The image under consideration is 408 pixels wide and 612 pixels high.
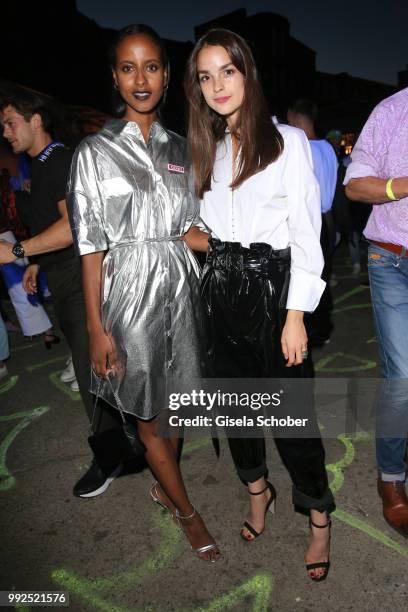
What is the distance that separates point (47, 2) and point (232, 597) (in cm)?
1299

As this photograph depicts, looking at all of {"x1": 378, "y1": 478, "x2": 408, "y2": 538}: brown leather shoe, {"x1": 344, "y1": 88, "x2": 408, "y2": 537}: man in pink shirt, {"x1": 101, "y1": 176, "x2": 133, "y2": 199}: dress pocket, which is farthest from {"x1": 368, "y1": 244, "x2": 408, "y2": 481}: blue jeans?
{"x1": 101, "y1": 176, "x2": 133, "y2": 199}: dress pocket

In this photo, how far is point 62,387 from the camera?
3812 millimetres

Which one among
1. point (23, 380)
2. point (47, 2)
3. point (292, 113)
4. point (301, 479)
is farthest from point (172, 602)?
point (47, 2)

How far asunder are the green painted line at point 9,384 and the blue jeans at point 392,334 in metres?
3.07

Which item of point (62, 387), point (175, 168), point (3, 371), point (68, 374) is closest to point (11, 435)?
point (62, 387)

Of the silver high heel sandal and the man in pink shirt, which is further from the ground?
the man in pink shirt

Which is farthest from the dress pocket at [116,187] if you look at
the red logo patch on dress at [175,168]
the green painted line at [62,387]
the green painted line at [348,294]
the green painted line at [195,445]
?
the green painted line at [348,294]

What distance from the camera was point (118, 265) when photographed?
1.78 meters

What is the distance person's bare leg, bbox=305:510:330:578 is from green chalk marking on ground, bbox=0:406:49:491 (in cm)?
172

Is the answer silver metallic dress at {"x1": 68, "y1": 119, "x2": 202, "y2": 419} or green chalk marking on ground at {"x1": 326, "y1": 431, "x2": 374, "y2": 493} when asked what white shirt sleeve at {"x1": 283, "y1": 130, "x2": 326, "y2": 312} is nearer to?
silver metallic dress at {"x1": 68, "y1": 119, "x2": 202, "y2": 419}

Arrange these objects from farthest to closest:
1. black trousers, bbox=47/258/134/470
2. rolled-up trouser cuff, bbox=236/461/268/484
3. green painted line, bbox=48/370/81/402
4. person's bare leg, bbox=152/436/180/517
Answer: green painted line, bbox=48/370/81/402, black trousers, bbox=47/258/134/470, person's bare leg, bbox=152/436/180/517, rolled-up trouser cuff, bbox=236/461/268/484

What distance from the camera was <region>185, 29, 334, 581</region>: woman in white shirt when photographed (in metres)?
1.58

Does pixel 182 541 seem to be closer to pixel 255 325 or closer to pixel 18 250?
pixel 255 325

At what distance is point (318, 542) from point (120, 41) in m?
2.13
